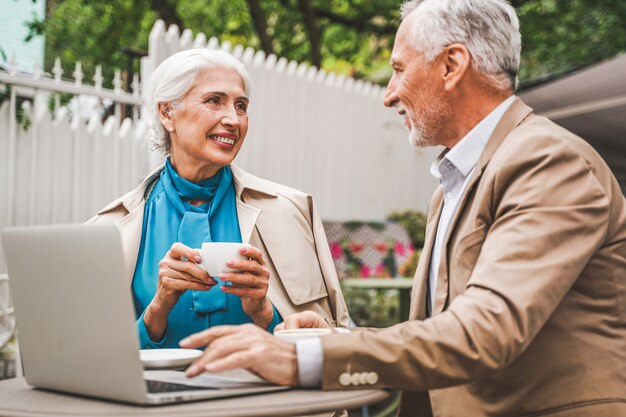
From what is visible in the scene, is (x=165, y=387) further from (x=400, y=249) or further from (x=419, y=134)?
(x=400, y=249)

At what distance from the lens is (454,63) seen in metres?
1.88

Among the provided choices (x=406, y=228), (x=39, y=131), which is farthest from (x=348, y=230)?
(x=39, y=131)

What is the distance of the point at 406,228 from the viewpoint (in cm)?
845

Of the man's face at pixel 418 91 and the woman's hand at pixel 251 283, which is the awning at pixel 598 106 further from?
the woman's hand at pixel 251 283

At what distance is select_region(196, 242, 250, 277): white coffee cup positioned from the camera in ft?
6.18

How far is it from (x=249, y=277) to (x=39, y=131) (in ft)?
12.5

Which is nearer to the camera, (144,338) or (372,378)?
(372,378)

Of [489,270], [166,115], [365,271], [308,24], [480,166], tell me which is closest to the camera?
[489,270]

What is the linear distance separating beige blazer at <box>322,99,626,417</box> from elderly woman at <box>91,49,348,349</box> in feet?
2.73

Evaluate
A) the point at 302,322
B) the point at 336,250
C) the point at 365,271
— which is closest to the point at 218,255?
the point at 302,322

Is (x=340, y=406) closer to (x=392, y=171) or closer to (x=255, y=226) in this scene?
(x=255, y=226)

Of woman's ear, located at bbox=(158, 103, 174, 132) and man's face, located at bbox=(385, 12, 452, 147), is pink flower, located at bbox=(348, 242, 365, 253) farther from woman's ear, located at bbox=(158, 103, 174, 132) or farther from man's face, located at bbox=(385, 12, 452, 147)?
man's face, located at bbox=(385, 12, 452, 147)

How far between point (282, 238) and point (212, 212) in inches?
9.7

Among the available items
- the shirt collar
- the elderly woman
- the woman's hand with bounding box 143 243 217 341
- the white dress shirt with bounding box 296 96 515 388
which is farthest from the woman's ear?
the shirt collar
